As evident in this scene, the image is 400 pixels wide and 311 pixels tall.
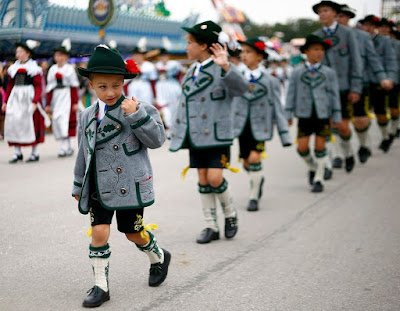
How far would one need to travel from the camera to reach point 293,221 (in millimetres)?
6438

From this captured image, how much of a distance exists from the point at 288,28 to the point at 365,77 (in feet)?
350

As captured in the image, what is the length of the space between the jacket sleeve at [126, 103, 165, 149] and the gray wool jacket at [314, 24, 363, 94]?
549cm

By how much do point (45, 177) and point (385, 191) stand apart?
Result: 471 centimetres

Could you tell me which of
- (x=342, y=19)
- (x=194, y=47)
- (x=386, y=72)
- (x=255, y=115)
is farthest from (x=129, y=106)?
(x=386, y=72)

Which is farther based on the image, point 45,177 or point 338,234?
point 45,177

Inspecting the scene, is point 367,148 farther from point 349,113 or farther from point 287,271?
point 287,271

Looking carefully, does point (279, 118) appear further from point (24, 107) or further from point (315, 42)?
point (24, 107)

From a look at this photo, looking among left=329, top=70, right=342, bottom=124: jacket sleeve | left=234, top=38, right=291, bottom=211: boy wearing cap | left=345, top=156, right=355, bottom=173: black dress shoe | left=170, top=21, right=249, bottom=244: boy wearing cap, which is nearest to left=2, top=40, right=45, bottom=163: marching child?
left=234, top=38, right=291, bottom=211: boy wearing cap

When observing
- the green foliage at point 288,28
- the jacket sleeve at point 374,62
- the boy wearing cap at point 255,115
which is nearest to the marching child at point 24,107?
the boy wearing cap at point 255,115

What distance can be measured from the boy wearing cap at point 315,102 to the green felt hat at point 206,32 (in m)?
2.99

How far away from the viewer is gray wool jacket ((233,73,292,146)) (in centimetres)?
695

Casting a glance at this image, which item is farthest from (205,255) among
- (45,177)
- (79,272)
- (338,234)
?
(45,177)

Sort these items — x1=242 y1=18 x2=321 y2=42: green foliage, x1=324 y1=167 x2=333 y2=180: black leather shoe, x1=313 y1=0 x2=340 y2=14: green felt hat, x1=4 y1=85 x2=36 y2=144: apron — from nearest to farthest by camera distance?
x1=313 y1=0 x2=340 y2=14: green felt hat, x1=324 y1=167 x2=333 y2=180: black leather shoe, x1=4 y1=85 x2=36 y2=144: apron, x1=242 y1=18 x2=321 y2=42: green foliage

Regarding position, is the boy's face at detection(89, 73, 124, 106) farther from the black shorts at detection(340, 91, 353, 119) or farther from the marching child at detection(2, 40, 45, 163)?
the marching child at detection(2, 40, 45, 163)
